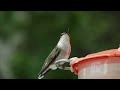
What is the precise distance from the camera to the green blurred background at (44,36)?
33.2 feet

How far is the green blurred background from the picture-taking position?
10.1 m

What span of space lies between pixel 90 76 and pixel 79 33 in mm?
6958

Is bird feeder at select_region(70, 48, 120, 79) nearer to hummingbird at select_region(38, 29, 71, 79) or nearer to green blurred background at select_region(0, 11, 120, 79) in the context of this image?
hummingbird at select_region(38, 29, 71, 79)

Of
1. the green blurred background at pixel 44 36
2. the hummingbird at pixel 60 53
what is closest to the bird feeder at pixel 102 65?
the hummingbird at pixel 60 53

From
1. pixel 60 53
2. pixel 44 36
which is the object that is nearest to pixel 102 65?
pixel 60 53

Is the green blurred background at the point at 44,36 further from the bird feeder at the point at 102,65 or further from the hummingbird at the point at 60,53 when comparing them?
the bird feeder at the point at 102,65

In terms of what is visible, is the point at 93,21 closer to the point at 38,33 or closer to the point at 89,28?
the point at 89,28

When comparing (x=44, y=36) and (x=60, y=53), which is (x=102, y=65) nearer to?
(x=60, y=53)

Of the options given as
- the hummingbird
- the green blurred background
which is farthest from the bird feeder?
the green blurred background

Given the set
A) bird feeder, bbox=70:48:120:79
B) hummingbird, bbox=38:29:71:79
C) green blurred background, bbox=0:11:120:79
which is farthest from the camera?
green blurred background, bbox=0:11:120:79

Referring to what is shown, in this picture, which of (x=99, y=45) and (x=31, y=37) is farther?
(x=31, y=37)
